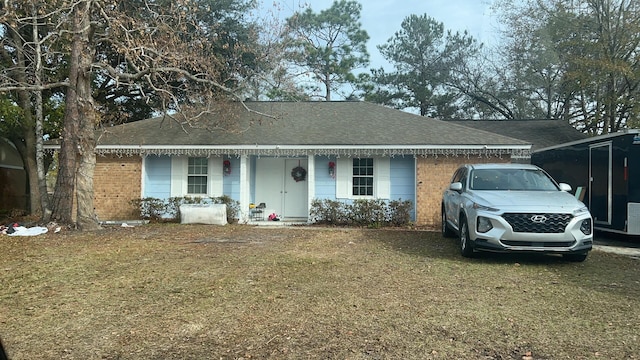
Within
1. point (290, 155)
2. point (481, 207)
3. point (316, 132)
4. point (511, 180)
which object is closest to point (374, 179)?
point (316, 132)

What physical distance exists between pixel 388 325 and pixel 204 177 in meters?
12.0

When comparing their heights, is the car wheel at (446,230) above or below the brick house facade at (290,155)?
below

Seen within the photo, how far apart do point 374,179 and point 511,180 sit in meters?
6.52

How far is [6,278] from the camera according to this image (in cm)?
628

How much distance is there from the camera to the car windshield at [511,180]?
8359 millimetres

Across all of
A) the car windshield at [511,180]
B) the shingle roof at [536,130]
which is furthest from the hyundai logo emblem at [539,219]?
the shingle roof at [536,130]

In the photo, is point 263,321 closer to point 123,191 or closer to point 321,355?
point 321,355

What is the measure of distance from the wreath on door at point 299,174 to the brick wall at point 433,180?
3904 millimetres

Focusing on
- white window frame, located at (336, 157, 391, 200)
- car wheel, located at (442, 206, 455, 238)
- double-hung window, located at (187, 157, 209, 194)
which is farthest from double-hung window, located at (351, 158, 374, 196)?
double-hung window, located at (187, 157, 209, 194)

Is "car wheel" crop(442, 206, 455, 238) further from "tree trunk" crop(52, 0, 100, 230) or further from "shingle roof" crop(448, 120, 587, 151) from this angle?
"shingle roof" crop(448, 120, 587, 151)

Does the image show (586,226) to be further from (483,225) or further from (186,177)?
(186,177)

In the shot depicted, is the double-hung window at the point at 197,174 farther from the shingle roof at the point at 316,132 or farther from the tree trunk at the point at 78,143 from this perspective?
the tree trunk at the point at 78,143

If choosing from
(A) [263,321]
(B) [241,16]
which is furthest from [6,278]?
(B) [241,16]

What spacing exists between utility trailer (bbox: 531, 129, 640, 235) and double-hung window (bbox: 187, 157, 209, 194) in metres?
11.1
